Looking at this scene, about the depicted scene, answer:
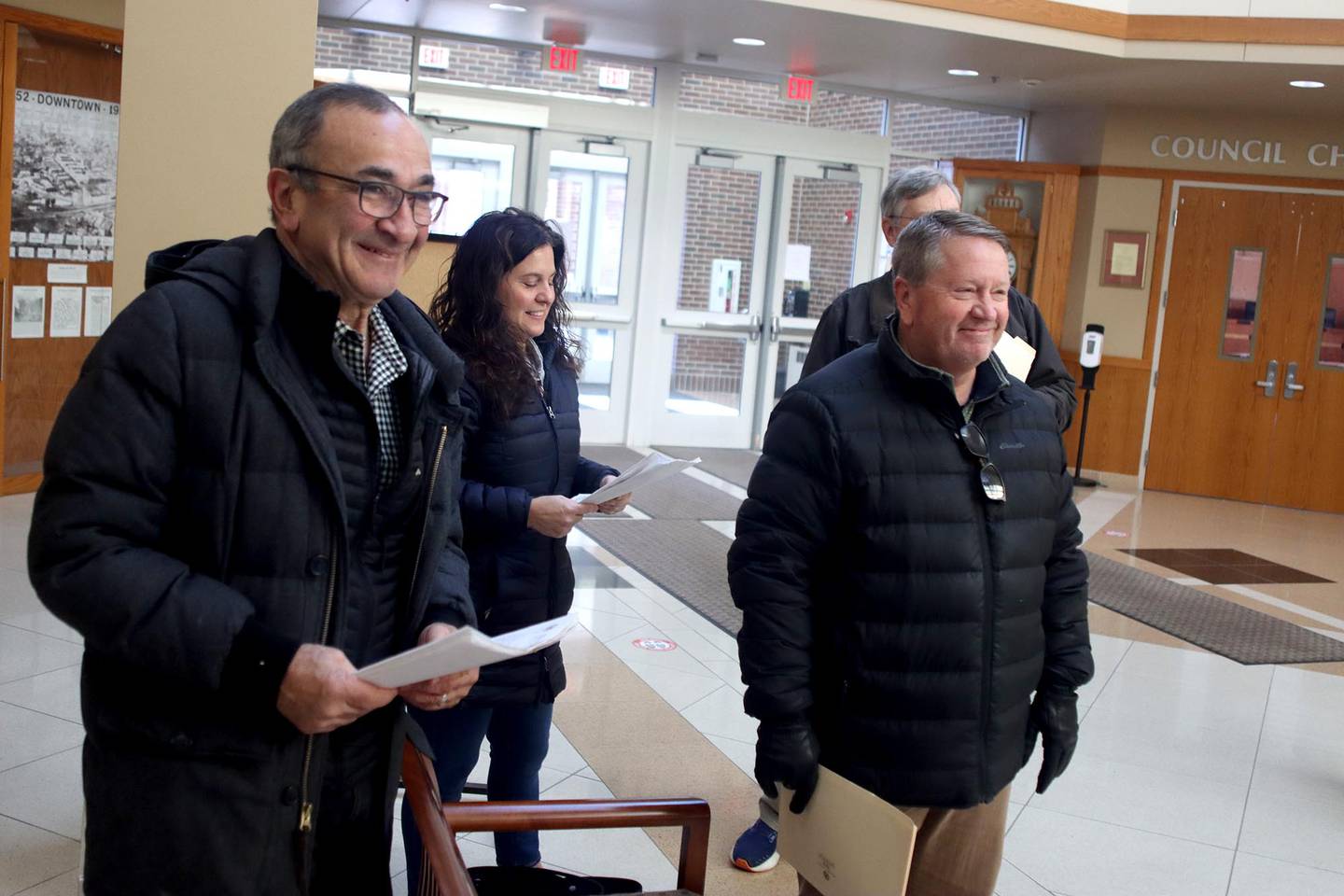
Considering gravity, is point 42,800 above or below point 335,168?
below

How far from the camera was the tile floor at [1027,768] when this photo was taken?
337 cm

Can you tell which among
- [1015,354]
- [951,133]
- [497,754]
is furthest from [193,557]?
[951,133]

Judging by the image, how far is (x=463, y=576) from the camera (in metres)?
1.84

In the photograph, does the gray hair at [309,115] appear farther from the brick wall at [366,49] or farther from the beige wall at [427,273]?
the brick wall at [366,49]

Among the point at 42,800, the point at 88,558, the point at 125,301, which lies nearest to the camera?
the point at 88,558

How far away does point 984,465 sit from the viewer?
6.91ft

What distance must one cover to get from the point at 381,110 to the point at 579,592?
4636 mm

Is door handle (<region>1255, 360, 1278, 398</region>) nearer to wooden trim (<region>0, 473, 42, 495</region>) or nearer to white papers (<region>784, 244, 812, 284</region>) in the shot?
white papers (<region>784, 244, 812, 284</region>)

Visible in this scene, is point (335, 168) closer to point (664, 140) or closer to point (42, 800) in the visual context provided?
point (42, 800)

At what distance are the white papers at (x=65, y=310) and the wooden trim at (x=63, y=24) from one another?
1.42m

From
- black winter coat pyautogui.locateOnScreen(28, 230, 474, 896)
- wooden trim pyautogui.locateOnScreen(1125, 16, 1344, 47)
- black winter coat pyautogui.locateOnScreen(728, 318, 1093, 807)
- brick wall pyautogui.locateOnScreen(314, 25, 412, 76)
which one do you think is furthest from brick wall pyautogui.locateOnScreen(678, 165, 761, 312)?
black winter coat pyautogui.locateOnScreen(28, 230, 474, 896)

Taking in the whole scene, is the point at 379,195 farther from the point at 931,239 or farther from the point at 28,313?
the point at 28,313

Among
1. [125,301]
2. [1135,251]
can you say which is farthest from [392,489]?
[1135,251]

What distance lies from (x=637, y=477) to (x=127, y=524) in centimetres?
120
